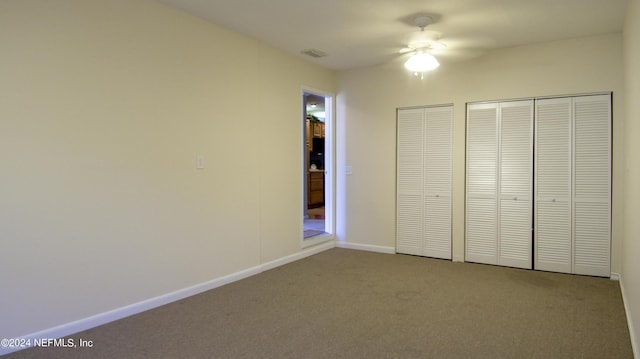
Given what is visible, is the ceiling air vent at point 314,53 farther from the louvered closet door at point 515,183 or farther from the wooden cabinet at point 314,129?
the wooden cabinet at point 314,129

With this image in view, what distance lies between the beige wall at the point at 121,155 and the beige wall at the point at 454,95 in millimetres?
1529

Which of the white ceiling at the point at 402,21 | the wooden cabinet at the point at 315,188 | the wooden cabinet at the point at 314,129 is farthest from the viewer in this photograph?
the wooden cabinet at the point at 314,129

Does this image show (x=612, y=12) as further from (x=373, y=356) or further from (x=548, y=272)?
(x=373, y=356)

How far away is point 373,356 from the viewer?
250cm

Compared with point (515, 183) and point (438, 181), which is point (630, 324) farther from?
point (438, 181)

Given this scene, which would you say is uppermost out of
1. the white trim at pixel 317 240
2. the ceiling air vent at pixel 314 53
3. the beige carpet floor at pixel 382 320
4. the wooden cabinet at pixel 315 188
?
the ceiling air vent at pixel 314 53

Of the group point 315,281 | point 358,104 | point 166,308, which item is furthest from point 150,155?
point 358,104

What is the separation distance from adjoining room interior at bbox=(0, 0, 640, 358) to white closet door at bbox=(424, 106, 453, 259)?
3 cm

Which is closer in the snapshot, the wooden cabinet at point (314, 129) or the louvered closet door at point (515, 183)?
the louvered closet door at point (515, 183)

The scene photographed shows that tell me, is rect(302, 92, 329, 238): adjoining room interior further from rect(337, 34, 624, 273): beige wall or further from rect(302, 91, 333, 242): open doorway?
rect(337, 34, 624, 273): beige wall

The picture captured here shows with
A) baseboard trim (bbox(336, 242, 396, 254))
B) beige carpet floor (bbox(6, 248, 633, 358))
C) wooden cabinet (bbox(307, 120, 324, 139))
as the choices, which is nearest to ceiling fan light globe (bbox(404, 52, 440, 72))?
beige carpet floor (bbox(6, 248, 633, 358))

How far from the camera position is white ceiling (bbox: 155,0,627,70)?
3363mm

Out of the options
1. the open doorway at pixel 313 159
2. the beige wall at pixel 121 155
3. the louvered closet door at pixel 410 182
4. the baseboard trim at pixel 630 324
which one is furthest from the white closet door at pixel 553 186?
the open doorway at pixel 313 159

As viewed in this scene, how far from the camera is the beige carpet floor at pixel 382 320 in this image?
258cm
